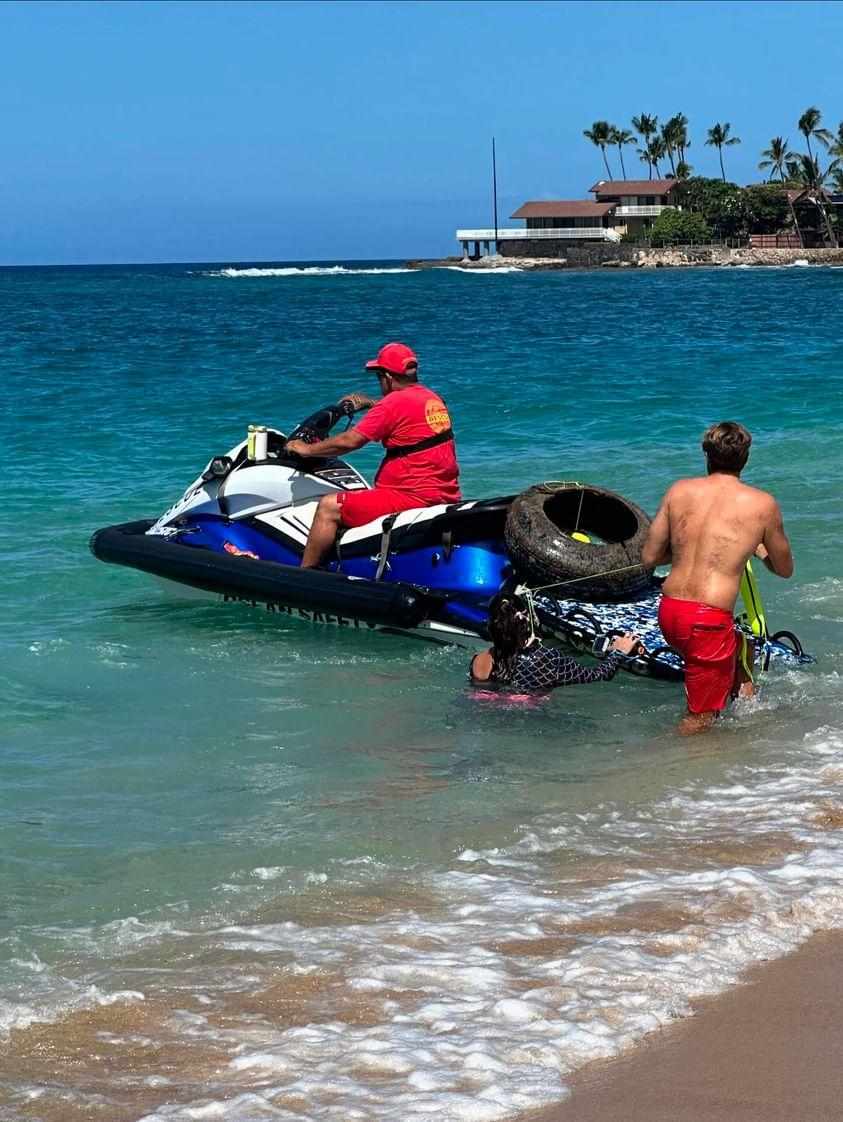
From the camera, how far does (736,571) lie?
630 centimetres

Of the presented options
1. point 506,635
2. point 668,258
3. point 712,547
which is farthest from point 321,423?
point 668,258

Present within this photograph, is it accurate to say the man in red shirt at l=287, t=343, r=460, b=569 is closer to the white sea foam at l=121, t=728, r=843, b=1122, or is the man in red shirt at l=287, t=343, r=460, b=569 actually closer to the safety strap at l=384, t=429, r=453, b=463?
the safety strap at l=384, t=429, r=453, b=463

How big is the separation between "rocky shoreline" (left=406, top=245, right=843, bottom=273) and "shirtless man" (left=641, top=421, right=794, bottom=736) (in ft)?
357

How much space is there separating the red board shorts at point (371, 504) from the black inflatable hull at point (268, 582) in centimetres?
37

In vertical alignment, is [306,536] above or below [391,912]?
above

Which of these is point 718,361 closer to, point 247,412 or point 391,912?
point 247,412

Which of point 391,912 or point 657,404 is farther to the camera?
point 657,404

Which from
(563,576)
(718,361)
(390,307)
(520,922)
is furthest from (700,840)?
(390,307)

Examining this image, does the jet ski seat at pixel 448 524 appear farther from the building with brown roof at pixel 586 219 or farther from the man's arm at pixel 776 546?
the building with brown roof at pixel 586 219

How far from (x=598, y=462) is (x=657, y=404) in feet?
19.4

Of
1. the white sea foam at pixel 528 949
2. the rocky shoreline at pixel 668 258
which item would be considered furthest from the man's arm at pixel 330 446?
the rocky shoreline at pixel 668 258

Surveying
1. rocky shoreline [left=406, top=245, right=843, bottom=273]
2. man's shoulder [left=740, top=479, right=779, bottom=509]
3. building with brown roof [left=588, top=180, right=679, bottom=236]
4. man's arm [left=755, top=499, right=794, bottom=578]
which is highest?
building with brown roof [left=588, top=180, right=679, bottom=236]

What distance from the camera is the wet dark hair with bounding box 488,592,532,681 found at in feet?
→ 24.0

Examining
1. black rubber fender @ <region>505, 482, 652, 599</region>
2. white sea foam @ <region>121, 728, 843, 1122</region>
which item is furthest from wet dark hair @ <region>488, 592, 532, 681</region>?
white sea foam @ <region>121, 728, 843, 1122</region>
